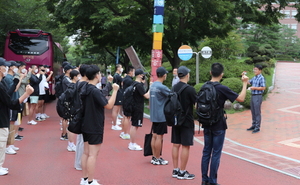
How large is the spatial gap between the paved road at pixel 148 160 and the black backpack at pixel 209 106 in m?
1.28

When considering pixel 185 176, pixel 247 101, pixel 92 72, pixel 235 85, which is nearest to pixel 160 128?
pixel 185 176

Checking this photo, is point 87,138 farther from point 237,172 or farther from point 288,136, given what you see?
point 288,136

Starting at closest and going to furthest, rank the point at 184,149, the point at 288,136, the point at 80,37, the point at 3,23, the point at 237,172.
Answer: the point at 184,149 < the point at 237,172 < the point at 288,136 < the point at 3,23 < the point at 80,37

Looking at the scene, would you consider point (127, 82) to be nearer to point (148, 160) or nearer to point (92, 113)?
point (148, 160)

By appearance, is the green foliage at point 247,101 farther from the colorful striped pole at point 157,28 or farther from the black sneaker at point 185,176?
the black sneaker at point 185,176

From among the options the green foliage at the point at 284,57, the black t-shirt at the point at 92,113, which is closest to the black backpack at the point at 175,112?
the black t-shirt at the point at 92,113

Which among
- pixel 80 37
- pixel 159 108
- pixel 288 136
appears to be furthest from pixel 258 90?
pixel 80 37

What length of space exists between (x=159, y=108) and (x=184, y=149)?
1.06 meters

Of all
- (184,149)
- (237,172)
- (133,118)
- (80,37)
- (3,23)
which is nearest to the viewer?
(184,149)

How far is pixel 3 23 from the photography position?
66.9 feet

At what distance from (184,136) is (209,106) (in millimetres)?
896

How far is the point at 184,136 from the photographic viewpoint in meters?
5.89

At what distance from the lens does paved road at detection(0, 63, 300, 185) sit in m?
6.06

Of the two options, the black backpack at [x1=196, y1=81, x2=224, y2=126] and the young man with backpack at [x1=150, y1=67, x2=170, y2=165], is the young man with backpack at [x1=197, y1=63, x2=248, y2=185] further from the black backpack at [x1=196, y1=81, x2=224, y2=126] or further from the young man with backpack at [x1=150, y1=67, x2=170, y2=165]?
the young man with backpack at [x1=150, y1=67, x2=170, y2=165]
